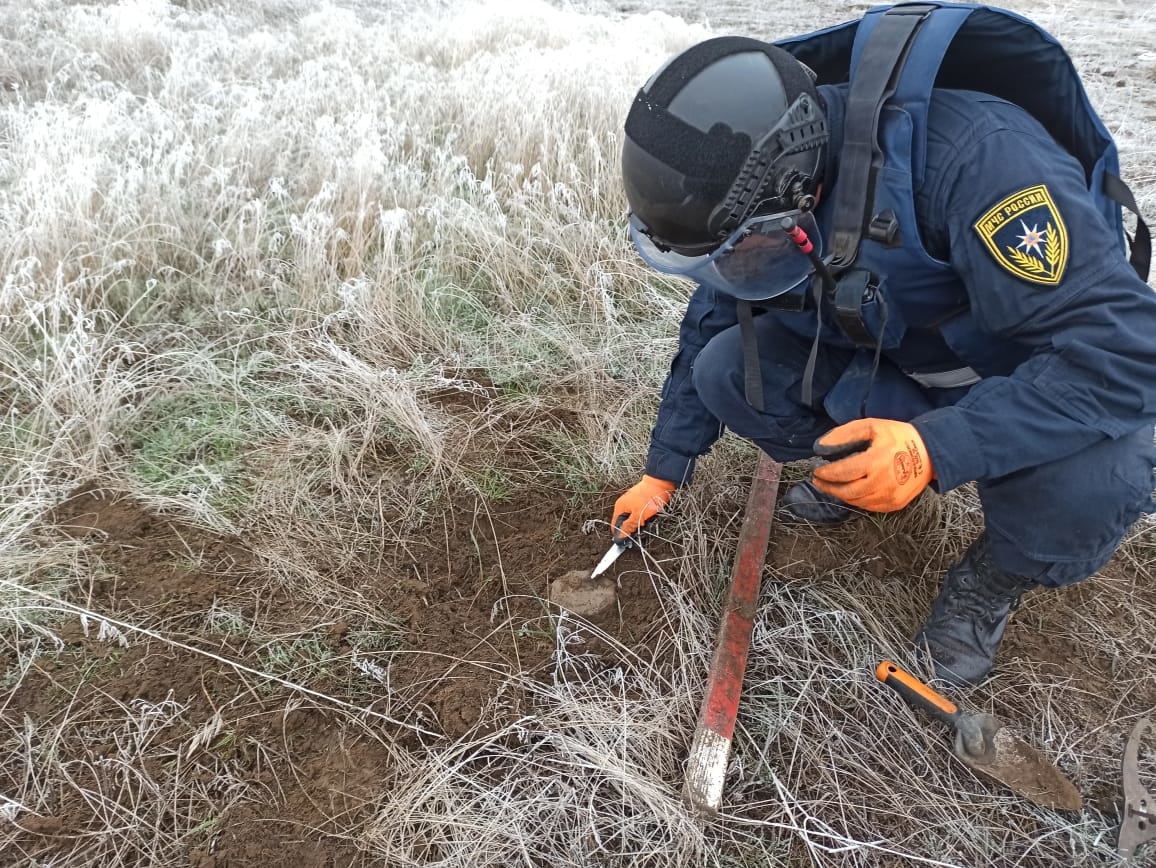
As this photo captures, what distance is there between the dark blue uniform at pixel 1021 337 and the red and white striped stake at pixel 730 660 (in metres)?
0.43

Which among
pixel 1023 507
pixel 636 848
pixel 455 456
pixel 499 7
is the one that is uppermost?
pixel 499 7

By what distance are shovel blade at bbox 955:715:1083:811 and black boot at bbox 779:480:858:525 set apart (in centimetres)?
75

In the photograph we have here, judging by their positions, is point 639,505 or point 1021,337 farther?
point 639,505

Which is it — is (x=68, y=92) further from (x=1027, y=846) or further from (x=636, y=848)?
(x=1027, y=846)

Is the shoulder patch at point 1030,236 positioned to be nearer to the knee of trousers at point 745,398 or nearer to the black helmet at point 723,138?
the black helmet at point 723,138

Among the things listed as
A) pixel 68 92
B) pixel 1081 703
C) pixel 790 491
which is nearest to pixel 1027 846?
pixel 1081 703

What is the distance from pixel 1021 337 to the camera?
5.26ft

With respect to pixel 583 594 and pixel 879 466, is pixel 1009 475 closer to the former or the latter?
pixel 879 466

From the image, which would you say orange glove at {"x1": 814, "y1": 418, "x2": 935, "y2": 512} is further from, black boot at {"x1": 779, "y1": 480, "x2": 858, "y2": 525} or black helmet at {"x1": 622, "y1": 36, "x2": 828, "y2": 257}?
black boot at {"x1": 779, "y1": 480, "x2": 858, "y2": 525}

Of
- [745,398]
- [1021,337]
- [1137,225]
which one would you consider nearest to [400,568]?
[745,398]

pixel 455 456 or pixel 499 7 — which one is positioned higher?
pixel 499 7

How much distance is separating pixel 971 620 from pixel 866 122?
1.22m

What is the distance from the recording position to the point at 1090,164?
5.67ft

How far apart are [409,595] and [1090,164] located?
6.26 feet
